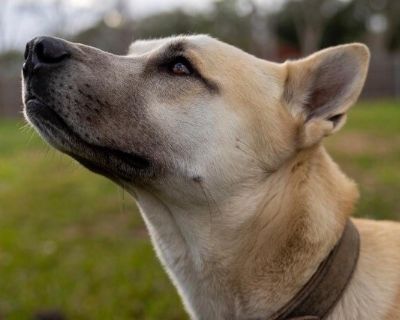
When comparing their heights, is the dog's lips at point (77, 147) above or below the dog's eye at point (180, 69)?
below

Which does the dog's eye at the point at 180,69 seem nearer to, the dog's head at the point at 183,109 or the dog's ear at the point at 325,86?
the dog's head at the point at 183,109

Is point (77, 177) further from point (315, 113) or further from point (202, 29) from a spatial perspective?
point (202, 29)

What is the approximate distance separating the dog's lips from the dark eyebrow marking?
1.58 ft

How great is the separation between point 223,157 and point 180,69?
19.9 inches

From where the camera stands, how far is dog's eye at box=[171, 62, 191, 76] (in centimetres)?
304

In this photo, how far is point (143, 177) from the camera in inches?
113

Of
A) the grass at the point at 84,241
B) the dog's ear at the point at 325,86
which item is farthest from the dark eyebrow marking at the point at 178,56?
the grass at the point at 84,241

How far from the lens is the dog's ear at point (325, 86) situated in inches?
118

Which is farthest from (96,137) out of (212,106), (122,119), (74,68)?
(212,106)

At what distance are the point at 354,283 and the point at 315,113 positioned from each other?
34.2 inches

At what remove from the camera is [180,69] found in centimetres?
305

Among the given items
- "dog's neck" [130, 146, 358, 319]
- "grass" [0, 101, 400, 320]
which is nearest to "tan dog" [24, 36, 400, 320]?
"dog's neck" [130, 146, 358, 319]

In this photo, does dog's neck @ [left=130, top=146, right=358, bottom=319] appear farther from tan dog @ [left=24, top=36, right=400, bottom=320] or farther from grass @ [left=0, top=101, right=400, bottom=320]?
grass @ [left=0, top=101, right=400, bottom=320]

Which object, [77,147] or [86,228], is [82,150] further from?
[86,228]
